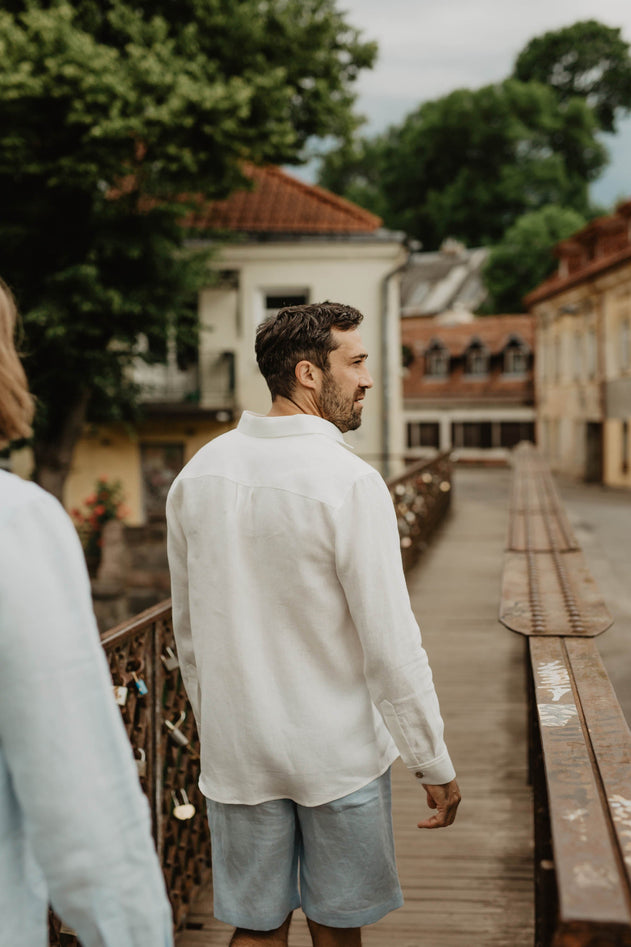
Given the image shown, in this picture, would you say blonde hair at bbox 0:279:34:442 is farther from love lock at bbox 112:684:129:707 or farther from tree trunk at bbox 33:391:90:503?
tree trunk at bbox 33:391:90:503

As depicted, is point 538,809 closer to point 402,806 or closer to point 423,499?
point 402,806

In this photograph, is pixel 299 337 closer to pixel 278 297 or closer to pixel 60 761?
pixel 60 761

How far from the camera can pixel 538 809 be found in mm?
2547

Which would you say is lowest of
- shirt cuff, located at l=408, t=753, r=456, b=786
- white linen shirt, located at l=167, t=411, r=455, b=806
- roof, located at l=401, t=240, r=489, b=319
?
shirt cuff, located at l=408, t=753, r=456, b=786

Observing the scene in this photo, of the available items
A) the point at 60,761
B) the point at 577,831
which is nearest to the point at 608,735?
the point at 577,831

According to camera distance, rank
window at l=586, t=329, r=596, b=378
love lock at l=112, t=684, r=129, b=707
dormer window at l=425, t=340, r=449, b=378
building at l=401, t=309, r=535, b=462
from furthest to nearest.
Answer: dormer window at l=425, t=340, r=449, b=378 → building at l=401, t=309, r=535, b=462 → window at l=586, t=329, r=596, b=378 → love lock at l=112, t=684, r=129, b=707

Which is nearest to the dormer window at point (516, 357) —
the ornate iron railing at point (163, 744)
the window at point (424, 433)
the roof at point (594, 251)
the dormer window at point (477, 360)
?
the dormer window at point (477, 360)

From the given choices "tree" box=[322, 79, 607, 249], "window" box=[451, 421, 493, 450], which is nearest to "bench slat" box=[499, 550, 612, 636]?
"window" box=[451, 421, 493, 450]

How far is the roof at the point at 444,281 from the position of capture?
52.4 m

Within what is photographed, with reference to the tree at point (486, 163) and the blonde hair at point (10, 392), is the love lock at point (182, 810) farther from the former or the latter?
the tree at point (486, 163)

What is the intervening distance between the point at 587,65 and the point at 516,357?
30968mm

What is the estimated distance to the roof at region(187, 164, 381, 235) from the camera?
73.6ft

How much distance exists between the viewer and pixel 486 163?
56.8m

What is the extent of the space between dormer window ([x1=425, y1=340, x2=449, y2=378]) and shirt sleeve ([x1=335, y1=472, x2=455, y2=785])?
140ft
